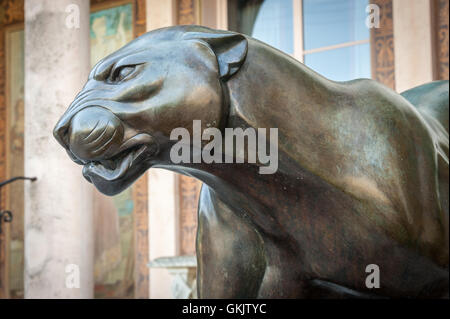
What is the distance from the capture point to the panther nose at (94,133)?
1.98 feet

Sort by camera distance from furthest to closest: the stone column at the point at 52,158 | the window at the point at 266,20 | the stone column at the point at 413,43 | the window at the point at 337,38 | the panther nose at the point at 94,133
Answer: the window at the point at 266,20 < the window at the point at 337,38 < the stone column at the point at 413,43 < the stone column at the point at 52,158 < the panther nose at the point at 94,133

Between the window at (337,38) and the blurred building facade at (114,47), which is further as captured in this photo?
the window at (337,38)

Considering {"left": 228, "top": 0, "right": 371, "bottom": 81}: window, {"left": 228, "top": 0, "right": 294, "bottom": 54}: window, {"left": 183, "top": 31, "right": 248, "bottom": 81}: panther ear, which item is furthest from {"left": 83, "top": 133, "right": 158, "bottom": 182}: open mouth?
{"left": 228, "top": 0, "right": 294, "bottom": 54}: window

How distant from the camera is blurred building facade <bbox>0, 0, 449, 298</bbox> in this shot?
312 centimetres

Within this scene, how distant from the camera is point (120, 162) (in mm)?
634

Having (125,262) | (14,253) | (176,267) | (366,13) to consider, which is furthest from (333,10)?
(14,253)

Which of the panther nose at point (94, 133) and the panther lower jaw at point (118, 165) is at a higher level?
the panther nose at point (94, 133)

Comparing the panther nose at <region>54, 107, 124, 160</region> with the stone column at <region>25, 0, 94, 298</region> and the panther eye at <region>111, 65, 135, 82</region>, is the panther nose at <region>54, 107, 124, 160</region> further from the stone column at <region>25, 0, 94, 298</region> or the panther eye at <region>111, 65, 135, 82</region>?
the stone column at <region>25, 0, 94, 298</region>

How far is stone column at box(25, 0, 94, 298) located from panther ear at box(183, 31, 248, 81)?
8.14ft

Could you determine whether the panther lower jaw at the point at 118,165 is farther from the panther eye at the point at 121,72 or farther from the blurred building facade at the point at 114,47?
the blurred building facade at the point at 114,47

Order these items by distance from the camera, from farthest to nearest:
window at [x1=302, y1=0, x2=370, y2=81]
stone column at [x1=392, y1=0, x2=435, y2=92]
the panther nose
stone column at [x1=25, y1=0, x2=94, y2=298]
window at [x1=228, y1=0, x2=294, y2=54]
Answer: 1. window at [x1=228, y1=0, x2=294, y2=54]
2. window at [x1=302, y1=0, x2=370, y2=81]
3. stone column at [x1=392, y1=0, x2=435, y2=92]
4. stone column at [x1=25, y1=0, x2=94, y2=298]
5. the panther nose

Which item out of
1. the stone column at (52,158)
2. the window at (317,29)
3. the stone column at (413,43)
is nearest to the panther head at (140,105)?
the stone column at (52,158)

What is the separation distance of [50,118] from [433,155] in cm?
259

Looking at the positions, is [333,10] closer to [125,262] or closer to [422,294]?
[125,262]
